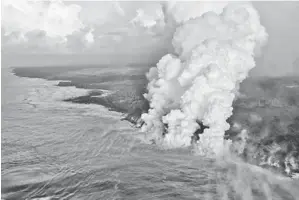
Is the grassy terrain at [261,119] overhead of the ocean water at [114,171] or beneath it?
overhead

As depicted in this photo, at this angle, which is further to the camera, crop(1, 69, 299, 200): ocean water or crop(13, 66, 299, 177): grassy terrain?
crop(13, 66, 299, 177): grassy terrain

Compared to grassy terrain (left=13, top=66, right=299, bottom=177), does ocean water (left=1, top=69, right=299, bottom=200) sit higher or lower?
lower

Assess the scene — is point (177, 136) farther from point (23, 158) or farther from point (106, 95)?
point (106, 95)

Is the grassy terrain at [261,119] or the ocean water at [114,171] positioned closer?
the ocean water at [114,171]

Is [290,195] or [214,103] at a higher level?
[214,103]

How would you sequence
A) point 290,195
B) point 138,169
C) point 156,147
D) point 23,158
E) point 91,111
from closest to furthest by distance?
point 290,195, point 138,169, point 23,158, point 156,147, point 91,111

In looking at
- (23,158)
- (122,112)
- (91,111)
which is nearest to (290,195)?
(23,158)

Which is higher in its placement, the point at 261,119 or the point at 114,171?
the point at 261,119

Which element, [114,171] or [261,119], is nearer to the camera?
[114,171]
